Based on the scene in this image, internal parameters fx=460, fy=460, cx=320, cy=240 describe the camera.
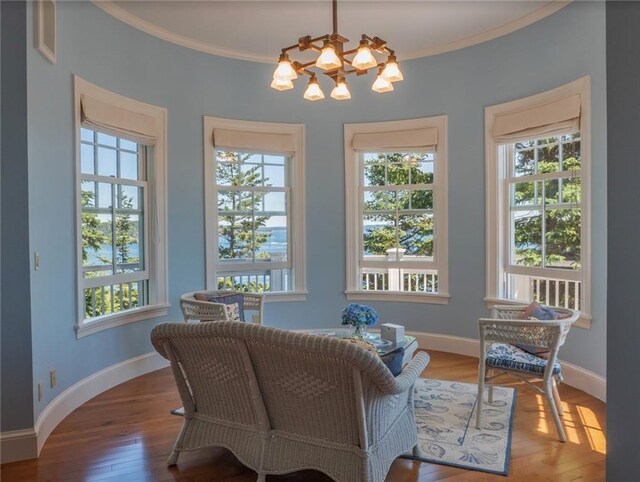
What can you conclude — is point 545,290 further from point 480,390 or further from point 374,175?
point 374,175

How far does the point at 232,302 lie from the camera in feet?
13.4

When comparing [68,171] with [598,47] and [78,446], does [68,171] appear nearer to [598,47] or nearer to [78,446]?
[78,446]

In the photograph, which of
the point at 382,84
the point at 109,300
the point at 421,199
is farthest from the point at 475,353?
the point at 109,300

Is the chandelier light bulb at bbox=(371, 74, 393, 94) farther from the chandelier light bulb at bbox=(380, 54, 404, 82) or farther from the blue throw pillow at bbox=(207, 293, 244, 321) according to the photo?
the blue throw pillow at bbox=(207, 293, 244, 321)

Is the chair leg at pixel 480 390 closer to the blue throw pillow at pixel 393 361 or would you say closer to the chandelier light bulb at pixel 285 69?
the blue throw pillow at pixel 393 361

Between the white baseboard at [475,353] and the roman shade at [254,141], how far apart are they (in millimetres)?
2457

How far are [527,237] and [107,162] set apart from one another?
384 cm

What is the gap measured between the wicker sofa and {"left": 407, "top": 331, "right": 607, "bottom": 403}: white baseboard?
6.18 ft

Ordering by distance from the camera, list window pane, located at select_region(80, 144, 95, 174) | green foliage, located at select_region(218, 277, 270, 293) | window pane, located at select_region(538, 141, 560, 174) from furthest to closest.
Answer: green foliage, located at select_region(218, 277, 270, 293)
window pane, located at select_region(538, 141, 560, 174)
window pane, located at select_region(80, 144, 95, 174)

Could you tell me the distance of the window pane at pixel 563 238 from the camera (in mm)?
3848

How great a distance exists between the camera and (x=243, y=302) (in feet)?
14.1

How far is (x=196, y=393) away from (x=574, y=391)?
293cm

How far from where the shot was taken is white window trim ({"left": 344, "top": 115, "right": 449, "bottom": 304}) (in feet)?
15.8

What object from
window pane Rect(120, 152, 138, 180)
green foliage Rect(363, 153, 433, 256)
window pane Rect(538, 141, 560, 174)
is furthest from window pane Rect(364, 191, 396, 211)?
window pane Rect(120, 152, 138, 180)
